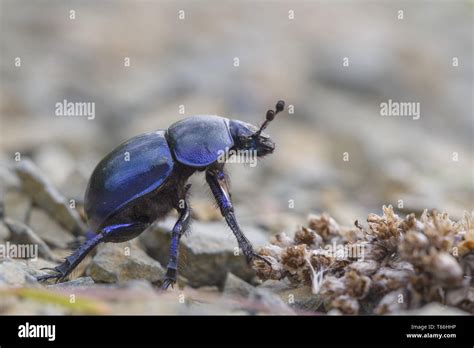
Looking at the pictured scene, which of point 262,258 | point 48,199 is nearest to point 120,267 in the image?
point 262,258

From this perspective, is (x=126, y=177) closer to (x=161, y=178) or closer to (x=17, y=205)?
(x=161, y=178)

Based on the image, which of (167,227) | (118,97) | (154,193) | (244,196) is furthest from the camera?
(118,97)

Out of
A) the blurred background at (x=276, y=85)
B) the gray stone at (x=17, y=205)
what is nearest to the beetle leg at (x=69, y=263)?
the gray stone at (x=17, y=205)

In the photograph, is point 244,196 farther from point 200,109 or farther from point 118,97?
point 118,97
